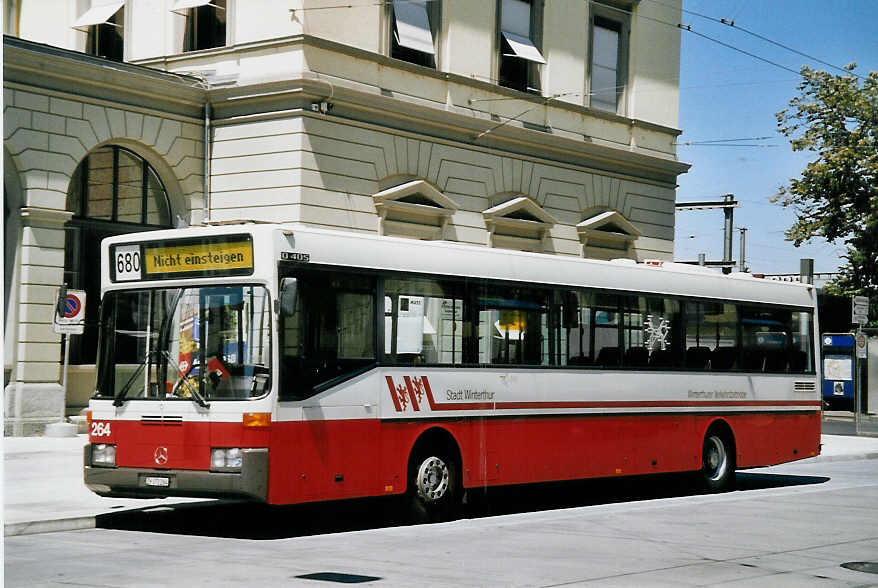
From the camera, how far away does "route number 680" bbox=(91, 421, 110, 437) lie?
12.8 metres

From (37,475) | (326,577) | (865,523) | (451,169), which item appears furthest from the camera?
(451,169)

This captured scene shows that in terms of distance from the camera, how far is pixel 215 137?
26.7 m

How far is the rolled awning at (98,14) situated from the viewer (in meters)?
27.0

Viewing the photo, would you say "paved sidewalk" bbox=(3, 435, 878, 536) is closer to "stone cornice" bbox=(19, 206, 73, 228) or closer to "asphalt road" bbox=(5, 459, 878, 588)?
"asphalt road" bbox=(5, 459, 878, 588)

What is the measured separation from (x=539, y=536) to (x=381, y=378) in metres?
2.30

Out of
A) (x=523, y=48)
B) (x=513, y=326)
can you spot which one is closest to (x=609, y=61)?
(x=523, y=48)

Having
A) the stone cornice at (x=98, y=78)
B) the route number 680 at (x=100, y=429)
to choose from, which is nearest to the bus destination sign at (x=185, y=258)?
the route number 680 at (x=100, y=429)

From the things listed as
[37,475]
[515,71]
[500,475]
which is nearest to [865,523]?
[500,475]

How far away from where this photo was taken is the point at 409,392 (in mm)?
13695

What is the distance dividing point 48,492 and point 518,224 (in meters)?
16.9

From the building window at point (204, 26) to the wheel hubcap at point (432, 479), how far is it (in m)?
15.0

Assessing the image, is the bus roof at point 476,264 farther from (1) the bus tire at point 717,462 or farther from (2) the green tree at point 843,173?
(2) the green tree at point 843,173

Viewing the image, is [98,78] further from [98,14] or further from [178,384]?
[178,384]

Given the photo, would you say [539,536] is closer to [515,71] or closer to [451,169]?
[451,169]
